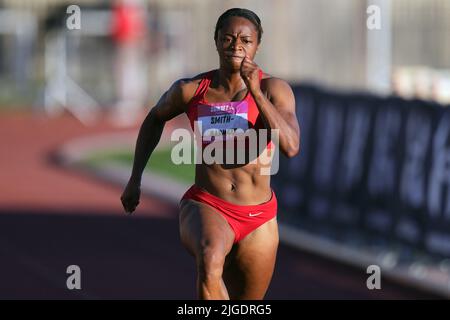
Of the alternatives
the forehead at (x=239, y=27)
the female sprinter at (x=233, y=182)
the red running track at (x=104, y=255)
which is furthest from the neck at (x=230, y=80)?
the red running track at (x=104, y=255)

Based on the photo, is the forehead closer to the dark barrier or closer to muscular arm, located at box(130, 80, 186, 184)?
muscular arm, located at box(130, 80, 186, 184)

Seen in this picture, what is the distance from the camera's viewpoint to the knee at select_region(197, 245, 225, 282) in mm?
7312

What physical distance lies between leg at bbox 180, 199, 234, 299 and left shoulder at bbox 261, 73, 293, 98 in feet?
2.55

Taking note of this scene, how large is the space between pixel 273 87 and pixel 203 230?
94 centimetres

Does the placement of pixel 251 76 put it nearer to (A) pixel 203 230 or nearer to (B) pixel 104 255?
(A) pixel 203 230

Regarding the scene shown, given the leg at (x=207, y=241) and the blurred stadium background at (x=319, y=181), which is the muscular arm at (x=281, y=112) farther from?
the blurred stadium background at (x=319, y=181)

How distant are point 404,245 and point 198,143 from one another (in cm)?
606

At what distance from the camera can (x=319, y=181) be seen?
15.9 meters

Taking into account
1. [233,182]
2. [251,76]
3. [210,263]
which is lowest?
[210,263]

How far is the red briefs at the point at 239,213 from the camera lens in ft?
25.3

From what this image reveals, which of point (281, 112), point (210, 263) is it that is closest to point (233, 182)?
point (281, 112)

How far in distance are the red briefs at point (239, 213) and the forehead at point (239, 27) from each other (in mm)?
1005

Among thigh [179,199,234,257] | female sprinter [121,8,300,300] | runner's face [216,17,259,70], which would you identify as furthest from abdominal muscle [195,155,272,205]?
runner's face [216,17,259,70]

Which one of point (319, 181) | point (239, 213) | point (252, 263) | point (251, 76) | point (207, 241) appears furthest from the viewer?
point (319, 181)
